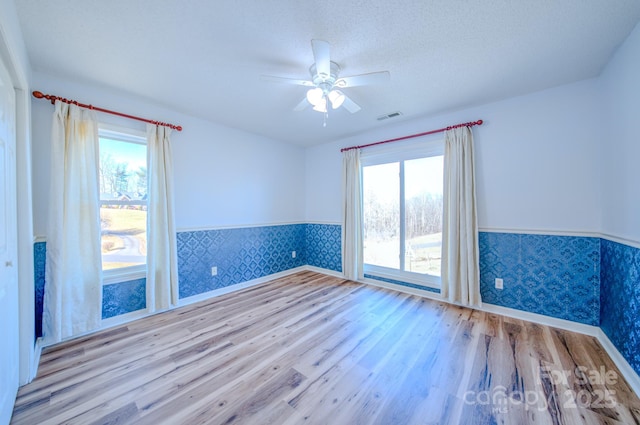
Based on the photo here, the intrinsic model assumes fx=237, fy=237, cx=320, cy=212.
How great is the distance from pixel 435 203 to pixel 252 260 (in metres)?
2.93

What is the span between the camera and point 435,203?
331 cm

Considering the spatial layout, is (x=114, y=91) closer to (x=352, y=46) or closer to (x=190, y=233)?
(x=190, y=233)

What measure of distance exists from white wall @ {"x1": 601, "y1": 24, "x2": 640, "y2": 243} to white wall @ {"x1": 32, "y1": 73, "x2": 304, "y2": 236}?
3.99m

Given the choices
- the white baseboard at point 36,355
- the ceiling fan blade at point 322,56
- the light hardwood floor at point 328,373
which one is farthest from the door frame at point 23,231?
the ceiling fan blade at point 322,56

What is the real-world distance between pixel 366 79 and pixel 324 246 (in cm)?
316

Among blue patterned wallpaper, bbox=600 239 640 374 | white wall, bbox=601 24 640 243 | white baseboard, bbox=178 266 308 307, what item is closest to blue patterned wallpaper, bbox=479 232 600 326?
blue patterned wallpaper, bbox=600 239 640 374

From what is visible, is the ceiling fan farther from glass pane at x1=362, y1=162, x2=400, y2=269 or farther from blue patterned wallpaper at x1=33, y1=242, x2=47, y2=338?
blue patterned wallpaper at x1=33, y1=242, x2=47, y2=338

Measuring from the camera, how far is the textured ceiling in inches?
59.4

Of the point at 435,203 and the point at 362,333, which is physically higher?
the point at 435,203

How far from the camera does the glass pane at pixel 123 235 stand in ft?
8.57

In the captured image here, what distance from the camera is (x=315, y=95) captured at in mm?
2117

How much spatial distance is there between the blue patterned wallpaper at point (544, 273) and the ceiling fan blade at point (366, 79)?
2.26 meters

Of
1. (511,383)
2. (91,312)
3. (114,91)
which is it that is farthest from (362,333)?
(114,91)

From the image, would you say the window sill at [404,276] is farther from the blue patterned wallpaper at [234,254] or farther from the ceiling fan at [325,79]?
the ceiling fan at [325,79]
